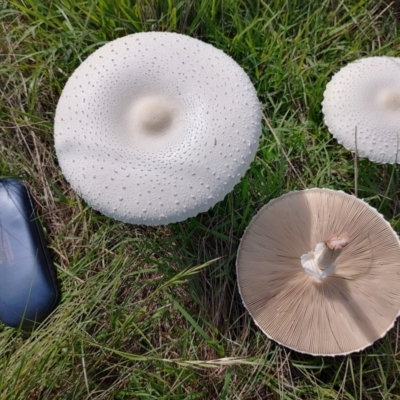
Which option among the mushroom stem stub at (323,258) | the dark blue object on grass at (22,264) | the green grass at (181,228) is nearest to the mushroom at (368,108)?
the green grass at (181,228)

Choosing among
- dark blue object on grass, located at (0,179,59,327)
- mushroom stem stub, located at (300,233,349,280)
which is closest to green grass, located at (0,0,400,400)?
dark blue object on grass, located at (0,179,59,327)

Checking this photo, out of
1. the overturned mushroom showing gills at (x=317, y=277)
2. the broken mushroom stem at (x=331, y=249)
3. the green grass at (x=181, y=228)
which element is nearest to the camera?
the broken mushroom stem at (x=331, y=249)

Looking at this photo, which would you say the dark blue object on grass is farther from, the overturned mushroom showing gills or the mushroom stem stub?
the mushroom stem stub

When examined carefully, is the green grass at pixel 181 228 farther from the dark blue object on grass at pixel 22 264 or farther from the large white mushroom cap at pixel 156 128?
the large white mushroom cap at pixel 156 128

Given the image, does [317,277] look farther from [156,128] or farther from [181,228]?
[156,128]

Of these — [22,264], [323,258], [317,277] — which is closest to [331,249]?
[323,258]
